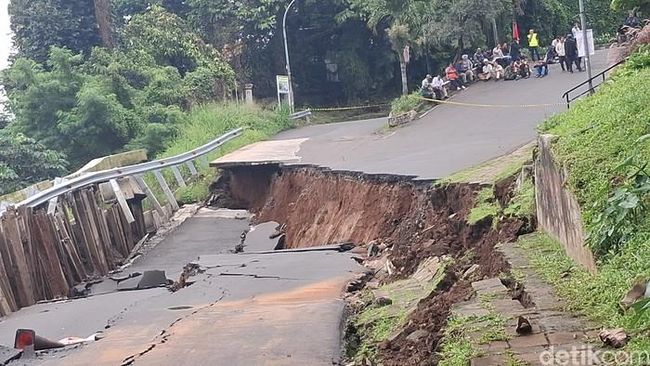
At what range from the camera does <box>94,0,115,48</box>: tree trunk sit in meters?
38.2

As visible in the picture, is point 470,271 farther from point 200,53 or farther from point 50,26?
point 50,26

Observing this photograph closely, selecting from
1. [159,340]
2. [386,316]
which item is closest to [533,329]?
[386,316]

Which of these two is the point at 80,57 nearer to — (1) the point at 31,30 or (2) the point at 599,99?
(1) the point at 31,30

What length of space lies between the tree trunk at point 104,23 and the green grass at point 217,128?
308 inches

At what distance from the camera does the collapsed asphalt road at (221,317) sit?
760 cm

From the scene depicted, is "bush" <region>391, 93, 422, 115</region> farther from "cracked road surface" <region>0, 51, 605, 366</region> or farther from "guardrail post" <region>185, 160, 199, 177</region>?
"guardrail post" <region>185, 160, 199, 177</region>

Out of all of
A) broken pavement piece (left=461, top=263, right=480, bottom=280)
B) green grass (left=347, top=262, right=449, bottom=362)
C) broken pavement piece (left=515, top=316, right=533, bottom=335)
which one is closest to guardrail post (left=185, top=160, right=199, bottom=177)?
green grass (left=347, top=262, right=449, bottom=362)

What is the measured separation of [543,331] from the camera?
517 cm

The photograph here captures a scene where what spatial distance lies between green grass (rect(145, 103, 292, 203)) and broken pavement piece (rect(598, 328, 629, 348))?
788 inches

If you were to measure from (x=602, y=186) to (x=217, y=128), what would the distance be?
24.9m

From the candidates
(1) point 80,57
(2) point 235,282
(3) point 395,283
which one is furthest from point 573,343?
(1) point 80,57

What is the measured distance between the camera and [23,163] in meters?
26.1

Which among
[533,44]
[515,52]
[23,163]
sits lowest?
[23,163]

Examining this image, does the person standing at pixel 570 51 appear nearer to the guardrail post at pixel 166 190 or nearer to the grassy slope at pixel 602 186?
the guardrail post at pixel 166 190
